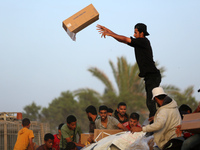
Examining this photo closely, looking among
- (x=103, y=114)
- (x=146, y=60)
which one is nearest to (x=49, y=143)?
(x=103, y=114)

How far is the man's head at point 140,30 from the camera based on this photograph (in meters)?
6.70

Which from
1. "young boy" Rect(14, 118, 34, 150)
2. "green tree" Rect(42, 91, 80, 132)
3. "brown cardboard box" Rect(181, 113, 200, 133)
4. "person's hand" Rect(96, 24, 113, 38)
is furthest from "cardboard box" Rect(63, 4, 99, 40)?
"green tree" Rect(42, 91, 80, 132)

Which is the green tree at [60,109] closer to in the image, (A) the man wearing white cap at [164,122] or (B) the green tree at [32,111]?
(B) the green tree at [32,111]

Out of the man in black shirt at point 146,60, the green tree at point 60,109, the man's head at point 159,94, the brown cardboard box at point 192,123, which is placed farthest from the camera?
the green tree at point 60,109

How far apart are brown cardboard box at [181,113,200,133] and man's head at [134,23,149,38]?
5.95ft

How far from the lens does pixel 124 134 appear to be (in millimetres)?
6965

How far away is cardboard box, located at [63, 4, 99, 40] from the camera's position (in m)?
7.76

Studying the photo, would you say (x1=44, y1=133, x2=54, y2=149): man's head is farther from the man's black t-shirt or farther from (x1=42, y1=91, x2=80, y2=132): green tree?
(x1=42, y1=91, x2=80, y2=132): green tree

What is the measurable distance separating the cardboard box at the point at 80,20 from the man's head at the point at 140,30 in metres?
1.43

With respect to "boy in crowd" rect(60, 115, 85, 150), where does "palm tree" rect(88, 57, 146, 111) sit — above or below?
above

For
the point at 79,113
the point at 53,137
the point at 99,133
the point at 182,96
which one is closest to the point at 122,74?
the point at 182,96

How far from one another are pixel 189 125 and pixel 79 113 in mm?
29865

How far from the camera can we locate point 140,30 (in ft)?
22.0

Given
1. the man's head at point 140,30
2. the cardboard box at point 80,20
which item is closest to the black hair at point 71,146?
the cardboard box at point 80,20
